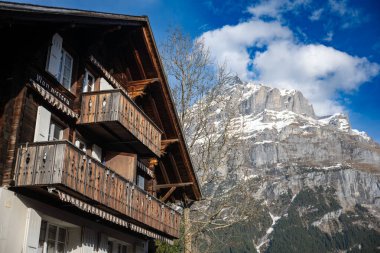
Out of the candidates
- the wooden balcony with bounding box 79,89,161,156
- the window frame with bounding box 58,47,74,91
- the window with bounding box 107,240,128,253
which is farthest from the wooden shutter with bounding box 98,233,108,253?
the window frame with bounding box 58,47,74,91

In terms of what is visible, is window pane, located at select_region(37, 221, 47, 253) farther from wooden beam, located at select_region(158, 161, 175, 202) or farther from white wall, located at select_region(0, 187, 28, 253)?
wooden beam, located at select_region(158, 161, 175, 202)

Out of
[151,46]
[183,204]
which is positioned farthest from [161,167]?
[151,46]

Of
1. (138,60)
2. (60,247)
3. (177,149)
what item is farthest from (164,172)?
(60,247)

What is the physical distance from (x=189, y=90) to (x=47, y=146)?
17429 mm

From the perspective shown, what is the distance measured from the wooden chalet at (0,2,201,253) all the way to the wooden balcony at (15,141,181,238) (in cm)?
3

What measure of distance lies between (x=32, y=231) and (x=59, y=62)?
16.5 ft

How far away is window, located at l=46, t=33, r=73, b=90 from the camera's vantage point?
1355 centimetres

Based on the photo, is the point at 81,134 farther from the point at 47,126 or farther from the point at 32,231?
the point at 32,231

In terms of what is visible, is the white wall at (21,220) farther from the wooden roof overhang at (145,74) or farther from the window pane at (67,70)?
the wooden roof overhang at (145,74)

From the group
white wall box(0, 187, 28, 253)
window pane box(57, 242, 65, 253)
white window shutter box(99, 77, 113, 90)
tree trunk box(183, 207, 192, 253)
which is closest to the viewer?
white wall box(0, 187, 28, 253)

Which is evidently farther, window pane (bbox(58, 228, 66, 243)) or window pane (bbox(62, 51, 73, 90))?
window pane (bbox(62, 51, 73, 90))

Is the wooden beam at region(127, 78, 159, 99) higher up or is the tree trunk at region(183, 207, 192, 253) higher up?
the wooden beam at region(127, 78, 159, 99)

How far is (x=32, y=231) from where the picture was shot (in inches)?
461

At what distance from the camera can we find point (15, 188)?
37.4ft
